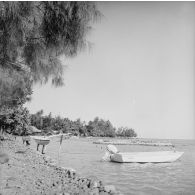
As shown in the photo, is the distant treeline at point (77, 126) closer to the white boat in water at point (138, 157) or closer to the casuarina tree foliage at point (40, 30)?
the white boat in water at point (138, 157)

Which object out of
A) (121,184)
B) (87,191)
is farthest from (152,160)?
(87,191)

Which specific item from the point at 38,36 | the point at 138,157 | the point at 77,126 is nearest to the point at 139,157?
the point at 138,157

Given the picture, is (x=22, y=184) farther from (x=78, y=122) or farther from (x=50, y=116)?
(x=78, y=122)

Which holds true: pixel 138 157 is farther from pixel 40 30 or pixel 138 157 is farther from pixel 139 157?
pixel 40 30

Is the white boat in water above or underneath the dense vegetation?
underneath

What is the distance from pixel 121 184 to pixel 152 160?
908 centimetres

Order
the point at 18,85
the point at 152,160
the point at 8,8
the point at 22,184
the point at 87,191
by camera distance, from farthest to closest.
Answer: the point at 152,160 < the point at 87,191 < the point at 22,184 < the point at 18,85 < the point at 8,8

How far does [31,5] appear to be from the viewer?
3.72 m

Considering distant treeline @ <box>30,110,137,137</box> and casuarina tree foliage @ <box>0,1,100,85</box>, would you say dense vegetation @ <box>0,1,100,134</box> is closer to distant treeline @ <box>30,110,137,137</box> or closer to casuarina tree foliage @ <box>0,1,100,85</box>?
casuarina tree foliage @ <box>0,1,100,85</box>

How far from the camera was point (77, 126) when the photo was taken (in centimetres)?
12725

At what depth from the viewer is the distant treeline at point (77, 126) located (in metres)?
110

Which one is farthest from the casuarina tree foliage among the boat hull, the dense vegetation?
the boat hull

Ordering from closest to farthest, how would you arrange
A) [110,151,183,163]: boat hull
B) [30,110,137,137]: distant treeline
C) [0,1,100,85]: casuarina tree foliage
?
[0,1,100,85]: casuarina tree foliage → [110,151,183,163]: boat hull → [30,110,137,137]: distant treeline

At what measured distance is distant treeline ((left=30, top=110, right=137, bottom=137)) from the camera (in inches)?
4323
